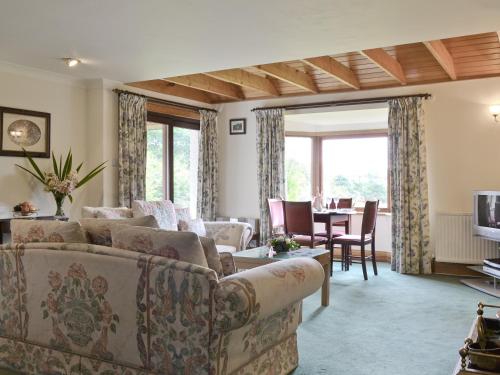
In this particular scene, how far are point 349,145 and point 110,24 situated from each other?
540 centimetres

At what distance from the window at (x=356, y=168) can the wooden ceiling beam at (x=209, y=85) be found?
2.00m

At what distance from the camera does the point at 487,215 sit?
5.41 metres

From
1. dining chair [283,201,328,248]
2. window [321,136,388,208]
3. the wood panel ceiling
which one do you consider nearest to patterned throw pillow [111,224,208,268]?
the wood panel ceiling

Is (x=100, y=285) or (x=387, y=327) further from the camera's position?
(x=387, y=327)

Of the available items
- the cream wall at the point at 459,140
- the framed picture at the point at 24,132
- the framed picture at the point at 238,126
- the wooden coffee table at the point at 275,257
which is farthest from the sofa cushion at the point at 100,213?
the cream wall at the point at 459,140

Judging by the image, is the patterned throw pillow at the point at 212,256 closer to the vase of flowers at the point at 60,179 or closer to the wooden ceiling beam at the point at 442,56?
the vase of flowers at the point at 60,179

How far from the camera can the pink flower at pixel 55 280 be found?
2639 millimetres

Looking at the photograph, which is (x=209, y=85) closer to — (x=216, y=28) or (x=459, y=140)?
(x=216, y=28)

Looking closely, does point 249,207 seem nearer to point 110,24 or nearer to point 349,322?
point 349,322

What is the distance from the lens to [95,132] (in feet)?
18.9

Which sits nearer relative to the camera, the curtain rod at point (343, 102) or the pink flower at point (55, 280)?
the pink flower at point (55, 280)

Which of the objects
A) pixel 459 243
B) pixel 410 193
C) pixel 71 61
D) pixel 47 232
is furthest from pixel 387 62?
pixel 47 232

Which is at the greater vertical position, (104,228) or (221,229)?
(104,228)

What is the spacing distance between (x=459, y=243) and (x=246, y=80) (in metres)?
3.44
